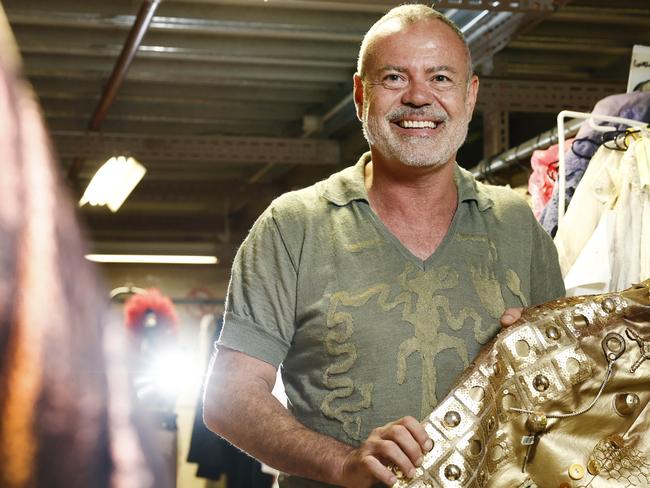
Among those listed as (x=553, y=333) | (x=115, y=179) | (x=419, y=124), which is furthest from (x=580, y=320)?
(x=115, y=179)

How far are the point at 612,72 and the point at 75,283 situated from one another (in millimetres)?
7181

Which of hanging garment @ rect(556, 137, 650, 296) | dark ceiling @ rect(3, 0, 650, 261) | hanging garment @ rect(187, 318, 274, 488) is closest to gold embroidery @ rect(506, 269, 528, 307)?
hanging garment @ rect(556, 137, 650, 296)

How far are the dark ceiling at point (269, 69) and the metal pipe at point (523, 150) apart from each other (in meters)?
0.55

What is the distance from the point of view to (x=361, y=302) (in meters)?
1.74

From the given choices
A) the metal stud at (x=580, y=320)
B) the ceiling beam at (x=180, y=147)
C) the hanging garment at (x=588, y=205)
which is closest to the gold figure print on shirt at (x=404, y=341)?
the metal stud at (x=580, y=320)

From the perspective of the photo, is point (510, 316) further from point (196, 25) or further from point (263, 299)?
point (196, 25)

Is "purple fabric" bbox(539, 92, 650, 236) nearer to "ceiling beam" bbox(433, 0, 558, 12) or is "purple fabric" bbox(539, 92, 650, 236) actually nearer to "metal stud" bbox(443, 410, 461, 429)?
"ceiling beam" bbox(433, 0, 558, 12)

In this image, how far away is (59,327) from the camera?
20 centimetres

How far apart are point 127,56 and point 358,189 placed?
13.1 feet

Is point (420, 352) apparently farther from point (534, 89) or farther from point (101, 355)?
point (534, 89)

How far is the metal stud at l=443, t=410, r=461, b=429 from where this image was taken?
1.44 m

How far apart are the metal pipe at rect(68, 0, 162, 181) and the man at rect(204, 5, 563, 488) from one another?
9.08 ft

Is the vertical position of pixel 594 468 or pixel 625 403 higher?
pixel 625 403

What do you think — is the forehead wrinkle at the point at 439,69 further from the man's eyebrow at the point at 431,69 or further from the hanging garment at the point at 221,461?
the hanging garment at the point at 221,461
